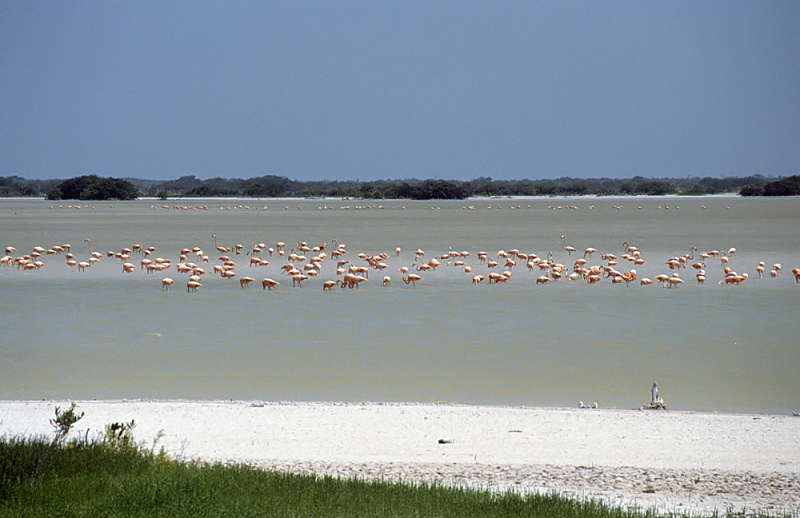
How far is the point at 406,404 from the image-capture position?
1035 cm

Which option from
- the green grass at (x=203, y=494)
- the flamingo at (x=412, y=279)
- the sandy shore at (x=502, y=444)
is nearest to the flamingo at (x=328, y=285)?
the flamingo at (x=412, y=279)

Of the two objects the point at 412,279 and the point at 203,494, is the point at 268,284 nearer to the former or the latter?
the point at 412,279

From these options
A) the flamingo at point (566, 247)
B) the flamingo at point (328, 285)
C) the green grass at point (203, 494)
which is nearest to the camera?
the green grass at point (203, 494)

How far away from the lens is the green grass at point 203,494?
5680 mm

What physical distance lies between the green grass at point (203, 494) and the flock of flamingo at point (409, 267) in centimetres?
1406

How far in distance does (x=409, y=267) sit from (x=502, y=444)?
687 inches

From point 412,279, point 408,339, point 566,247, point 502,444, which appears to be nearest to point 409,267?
point 412,279

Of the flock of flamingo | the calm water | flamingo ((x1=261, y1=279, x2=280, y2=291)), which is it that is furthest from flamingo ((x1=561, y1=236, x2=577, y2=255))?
flamingo ((x1=261, y1=279, x2=280, y2=291))

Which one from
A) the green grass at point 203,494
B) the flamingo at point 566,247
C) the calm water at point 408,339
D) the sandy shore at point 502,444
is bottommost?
the calm water at point 408,339

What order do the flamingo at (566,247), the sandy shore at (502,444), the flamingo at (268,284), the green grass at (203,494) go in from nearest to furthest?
the green grass at (203,494), the sandy shore at (502,444), the flamingo at (268,284), the flamingo at (566,247)

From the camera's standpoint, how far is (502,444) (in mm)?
8414

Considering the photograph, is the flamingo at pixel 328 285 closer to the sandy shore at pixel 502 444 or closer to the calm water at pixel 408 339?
the calm water at pixel 408 339

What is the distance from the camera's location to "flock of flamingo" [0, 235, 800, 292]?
854 inches

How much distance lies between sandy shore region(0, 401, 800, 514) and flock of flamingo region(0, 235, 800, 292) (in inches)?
441
